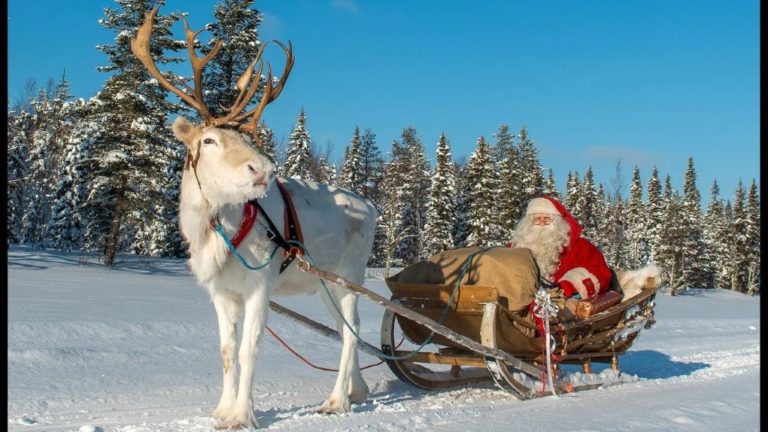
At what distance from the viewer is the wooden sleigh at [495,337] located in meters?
6.89

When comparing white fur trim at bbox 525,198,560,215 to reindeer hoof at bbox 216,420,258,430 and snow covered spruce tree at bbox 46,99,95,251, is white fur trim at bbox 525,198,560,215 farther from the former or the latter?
snow covered spruce tree at bbox 46,99,95,251

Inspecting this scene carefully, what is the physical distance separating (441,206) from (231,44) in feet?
62.1

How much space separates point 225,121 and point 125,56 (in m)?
25.5

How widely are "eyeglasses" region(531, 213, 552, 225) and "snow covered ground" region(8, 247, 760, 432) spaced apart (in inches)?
83.9

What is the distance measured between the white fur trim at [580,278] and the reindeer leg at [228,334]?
402cm

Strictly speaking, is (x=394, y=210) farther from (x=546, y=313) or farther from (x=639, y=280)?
(x=546, y=313)

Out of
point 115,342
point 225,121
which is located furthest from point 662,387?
point 115,342

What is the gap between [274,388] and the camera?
7203 millimetres

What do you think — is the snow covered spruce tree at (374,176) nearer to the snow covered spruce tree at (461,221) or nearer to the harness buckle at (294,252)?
the snow covered spruce tree at (461,221)

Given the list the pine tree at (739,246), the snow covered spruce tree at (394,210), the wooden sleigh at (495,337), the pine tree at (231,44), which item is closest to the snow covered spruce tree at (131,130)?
the pine tree at (231,44)

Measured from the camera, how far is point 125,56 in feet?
93.7

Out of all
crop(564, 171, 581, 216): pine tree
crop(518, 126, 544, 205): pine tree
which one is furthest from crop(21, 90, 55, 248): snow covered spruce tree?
crop(564, 171, 581, 216): pine tree

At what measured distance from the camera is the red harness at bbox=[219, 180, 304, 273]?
218 inches

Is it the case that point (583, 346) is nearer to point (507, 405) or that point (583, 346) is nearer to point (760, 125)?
point (507, 405)
